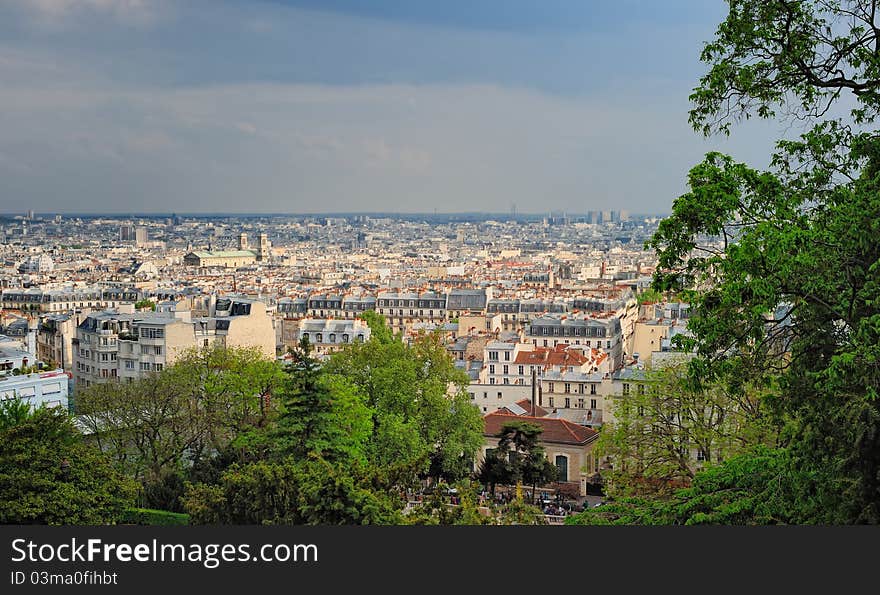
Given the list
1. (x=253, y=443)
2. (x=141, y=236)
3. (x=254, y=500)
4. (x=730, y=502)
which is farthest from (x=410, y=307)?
(x=141, y=236)

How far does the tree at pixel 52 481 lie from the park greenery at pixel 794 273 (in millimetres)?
7422

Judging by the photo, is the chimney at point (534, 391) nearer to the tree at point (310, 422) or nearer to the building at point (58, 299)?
the tree at point (310, 422)

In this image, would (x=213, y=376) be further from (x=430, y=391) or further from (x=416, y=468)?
(x=416, y=468)

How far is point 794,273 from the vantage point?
690cm

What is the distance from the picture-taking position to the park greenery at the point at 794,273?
683 cm

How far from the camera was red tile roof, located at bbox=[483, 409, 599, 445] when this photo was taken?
75.2 feet

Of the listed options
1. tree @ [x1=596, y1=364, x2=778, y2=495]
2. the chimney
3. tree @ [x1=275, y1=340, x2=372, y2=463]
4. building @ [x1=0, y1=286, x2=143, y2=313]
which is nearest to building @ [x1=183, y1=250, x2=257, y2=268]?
building @ [x1=0, y1=286, x2=143, y2=313]

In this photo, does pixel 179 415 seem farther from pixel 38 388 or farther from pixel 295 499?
pixel 295 499

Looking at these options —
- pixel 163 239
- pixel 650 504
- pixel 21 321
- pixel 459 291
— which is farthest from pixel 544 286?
pixel 163 239

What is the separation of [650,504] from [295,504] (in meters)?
3.99

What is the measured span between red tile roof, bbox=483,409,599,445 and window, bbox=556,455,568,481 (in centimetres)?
38

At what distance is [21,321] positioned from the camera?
1547 inches

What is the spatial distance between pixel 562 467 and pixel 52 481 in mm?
13177

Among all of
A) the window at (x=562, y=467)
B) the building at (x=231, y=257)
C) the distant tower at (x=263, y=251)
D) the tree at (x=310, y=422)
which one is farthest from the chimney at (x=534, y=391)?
the distant tower at (x=263, y=251)
